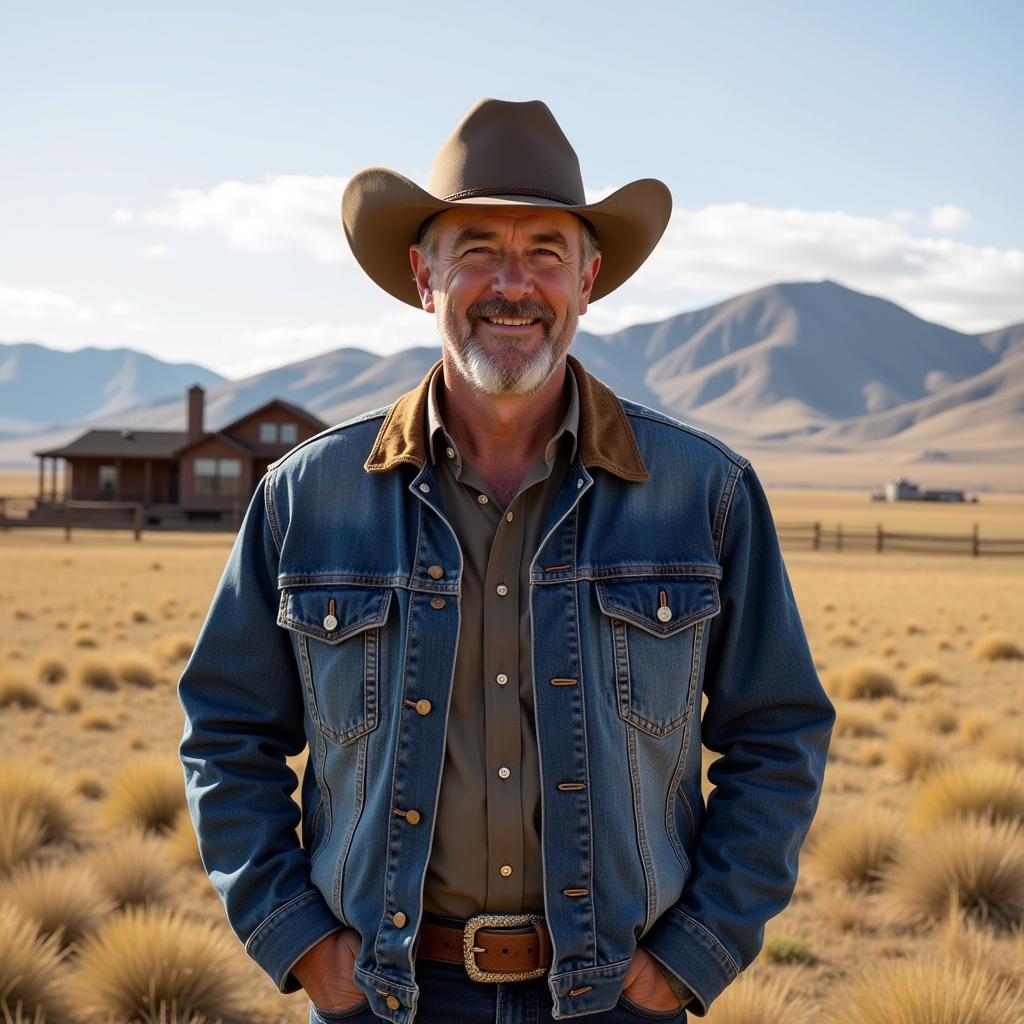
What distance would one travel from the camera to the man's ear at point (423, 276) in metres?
2.96

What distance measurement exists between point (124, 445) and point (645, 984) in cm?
5356

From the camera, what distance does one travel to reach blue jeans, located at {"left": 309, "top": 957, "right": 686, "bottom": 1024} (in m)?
2.49

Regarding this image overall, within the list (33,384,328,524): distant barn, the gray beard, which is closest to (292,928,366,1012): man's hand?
the gray beard

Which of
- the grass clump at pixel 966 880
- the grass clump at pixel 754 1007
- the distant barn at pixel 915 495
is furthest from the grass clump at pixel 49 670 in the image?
the distant barn at pixel 915 495

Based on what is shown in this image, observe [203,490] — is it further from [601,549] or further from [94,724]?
[601,549]

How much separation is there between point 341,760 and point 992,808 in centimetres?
618

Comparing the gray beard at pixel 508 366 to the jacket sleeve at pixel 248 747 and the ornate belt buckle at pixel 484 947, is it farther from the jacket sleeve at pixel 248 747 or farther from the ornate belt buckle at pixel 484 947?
the ornate belt buckle at pixel 484 947

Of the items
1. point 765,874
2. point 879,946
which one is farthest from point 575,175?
point 879,946

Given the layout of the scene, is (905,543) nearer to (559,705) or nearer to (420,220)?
(420,220)

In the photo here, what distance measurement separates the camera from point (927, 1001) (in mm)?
4340

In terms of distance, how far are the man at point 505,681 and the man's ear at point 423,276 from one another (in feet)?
0.16

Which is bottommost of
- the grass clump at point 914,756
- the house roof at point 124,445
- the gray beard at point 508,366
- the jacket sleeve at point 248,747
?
the grass clump at point 914,756

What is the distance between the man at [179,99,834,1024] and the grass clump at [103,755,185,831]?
5.47 metres

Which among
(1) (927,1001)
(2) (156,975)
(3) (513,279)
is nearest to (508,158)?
(3) (513,279)
